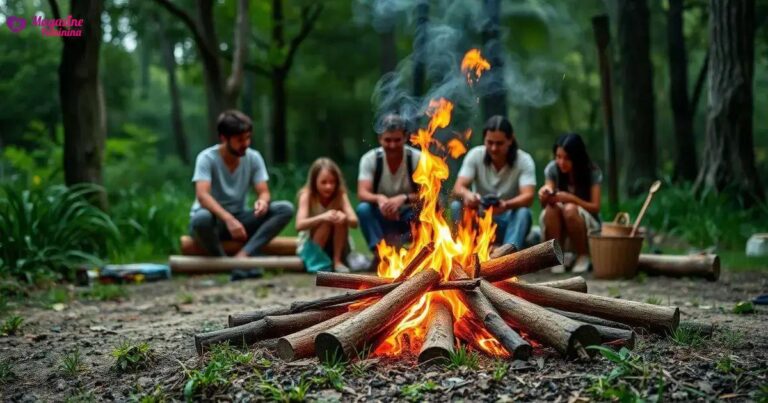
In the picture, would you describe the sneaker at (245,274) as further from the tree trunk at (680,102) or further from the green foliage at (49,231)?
the tree trunk at (680,102)

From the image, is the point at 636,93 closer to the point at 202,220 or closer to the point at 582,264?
the point at 582,264

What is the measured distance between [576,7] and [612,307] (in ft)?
60.9

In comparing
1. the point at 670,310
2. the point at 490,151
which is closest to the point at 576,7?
the point at 490,151

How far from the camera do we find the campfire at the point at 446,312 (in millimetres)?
3748

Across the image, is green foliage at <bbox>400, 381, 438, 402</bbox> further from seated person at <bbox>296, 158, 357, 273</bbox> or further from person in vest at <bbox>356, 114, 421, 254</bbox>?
seated person at <bbox>296, 158, 357, 273</bbox>

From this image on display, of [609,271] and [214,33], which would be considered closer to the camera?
[609,271]

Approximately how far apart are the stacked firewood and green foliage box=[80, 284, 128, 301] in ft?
8.41

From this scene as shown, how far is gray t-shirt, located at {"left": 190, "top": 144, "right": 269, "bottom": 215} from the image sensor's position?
8.12 m

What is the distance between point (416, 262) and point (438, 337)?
2.55ft

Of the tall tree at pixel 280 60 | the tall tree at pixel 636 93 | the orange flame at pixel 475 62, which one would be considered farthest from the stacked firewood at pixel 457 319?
the tall tree at pixel 280 60

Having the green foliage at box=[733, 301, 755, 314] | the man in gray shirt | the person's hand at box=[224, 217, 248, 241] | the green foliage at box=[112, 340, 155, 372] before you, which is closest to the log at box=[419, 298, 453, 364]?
the green foliage at box=[112, 340, 155, 372]

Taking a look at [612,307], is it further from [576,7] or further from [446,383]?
[576,7]

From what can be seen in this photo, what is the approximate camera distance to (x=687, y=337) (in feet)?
13.4

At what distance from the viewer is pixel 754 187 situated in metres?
9.86
